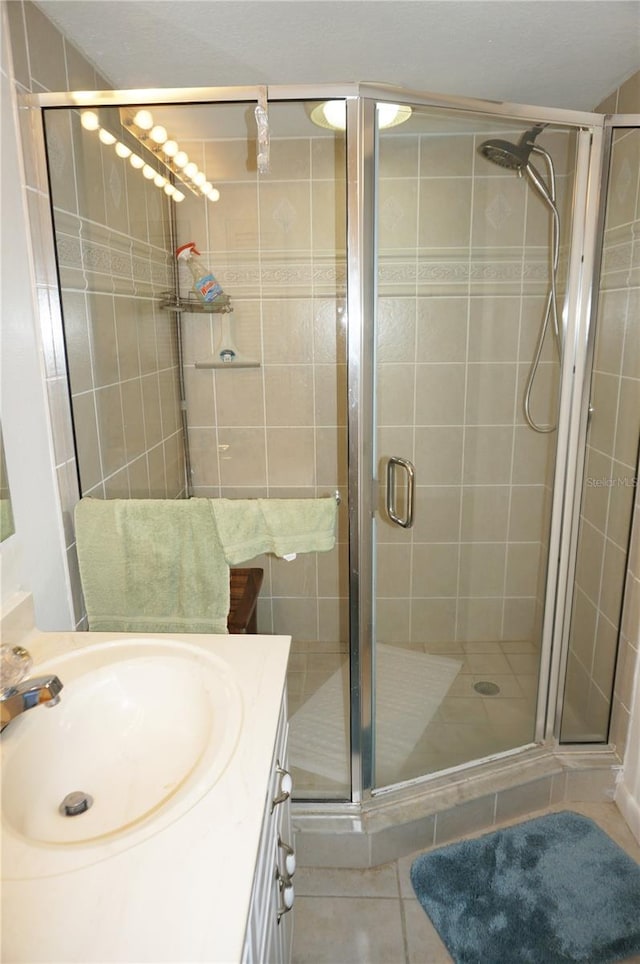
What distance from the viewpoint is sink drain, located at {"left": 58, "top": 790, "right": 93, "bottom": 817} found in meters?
0.91

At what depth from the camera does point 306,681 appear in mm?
2084

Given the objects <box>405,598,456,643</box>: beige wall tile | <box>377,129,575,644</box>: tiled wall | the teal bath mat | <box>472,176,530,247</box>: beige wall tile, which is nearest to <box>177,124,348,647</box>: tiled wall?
<box>377,129,575,644</box>: tiled wall

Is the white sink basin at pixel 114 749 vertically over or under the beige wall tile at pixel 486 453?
under

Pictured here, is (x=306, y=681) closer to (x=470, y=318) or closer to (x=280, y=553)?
(x=280, y=553)

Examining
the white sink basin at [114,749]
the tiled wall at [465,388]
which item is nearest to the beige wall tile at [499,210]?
the tiled wall at [465,388]

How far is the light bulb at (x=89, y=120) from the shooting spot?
1.45 m

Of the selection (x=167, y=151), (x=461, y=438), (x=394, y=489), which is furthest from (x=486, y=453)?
(x=167, y=151)

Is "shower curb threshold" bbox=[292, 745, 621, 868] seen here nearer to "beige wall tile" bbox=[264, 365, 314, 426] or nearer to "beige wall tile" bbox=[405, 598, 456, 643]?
"beige wall tile" bbox=[405, 598, 456, 643]

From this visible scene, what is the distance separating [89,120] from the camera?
1472 mm

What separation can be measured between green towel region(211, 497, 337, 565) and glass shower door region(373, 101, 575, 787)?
20 centimetres

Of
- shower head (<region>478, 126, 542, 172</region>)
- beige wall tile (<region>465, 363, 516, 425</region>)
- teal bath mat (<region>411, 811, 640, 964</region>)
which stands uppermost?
shower head (<region>478, 126, 542, 172</region>)

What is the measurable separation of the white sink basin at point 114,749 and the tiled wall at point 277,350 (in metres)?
0.82

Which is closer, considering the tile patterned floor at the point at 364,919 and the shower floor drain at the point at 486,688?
the tile patterned floor at the point at 364,919

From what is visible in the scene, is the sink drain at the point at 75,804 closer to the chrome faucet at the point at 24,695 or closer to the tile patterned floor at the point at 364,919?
the chrome faucet at the point at 24,695
